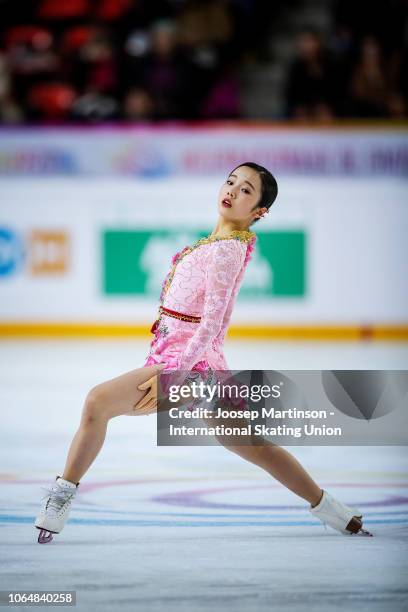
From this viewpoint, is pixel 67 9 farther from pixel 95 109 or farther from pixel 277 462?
pixel 277 462

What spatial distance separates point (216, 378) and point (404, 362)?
4.83 m

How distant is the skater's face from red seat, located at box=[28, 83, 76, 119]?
8217 mm

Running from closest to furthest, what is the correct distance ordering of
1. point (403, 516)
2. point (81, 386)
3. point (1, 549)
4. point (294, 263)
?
1. point (1, 549)
2. point (403, 516)
3. point (81, 386)
4. point (294, 263)

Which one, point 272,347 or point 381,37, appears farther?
point 381,37

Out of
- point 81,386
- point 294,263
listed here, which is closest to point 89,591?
point 81,386

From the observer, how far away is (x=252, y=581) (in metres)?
2.93

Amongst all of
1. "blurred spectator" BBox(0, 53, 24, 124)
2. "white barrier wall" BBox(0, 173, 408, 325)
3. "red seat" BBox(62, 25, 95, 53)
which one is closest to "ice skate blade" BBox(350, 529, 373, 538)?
"white barrier wall" BBox(0, 173, 408, 325)

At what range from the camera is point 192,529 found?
3572 mm

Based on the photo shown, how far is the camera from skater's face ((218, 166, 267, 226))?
3.35 metres

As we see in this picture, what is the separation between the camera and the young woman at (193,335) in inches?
127

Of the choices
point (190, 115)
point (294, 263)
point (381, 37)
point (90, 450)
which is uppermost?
point (381, 37)

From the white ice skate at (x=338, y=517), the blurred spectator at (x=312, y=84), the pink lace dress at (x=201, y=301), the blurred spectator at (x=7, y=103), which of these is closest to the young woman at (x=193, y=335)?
the pink lace dress at (x=201, y=301)

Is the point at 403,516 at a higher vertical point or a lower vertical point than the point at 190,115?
lower

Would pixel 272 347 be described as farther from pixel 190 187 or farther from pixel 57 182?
pixel 57 182
